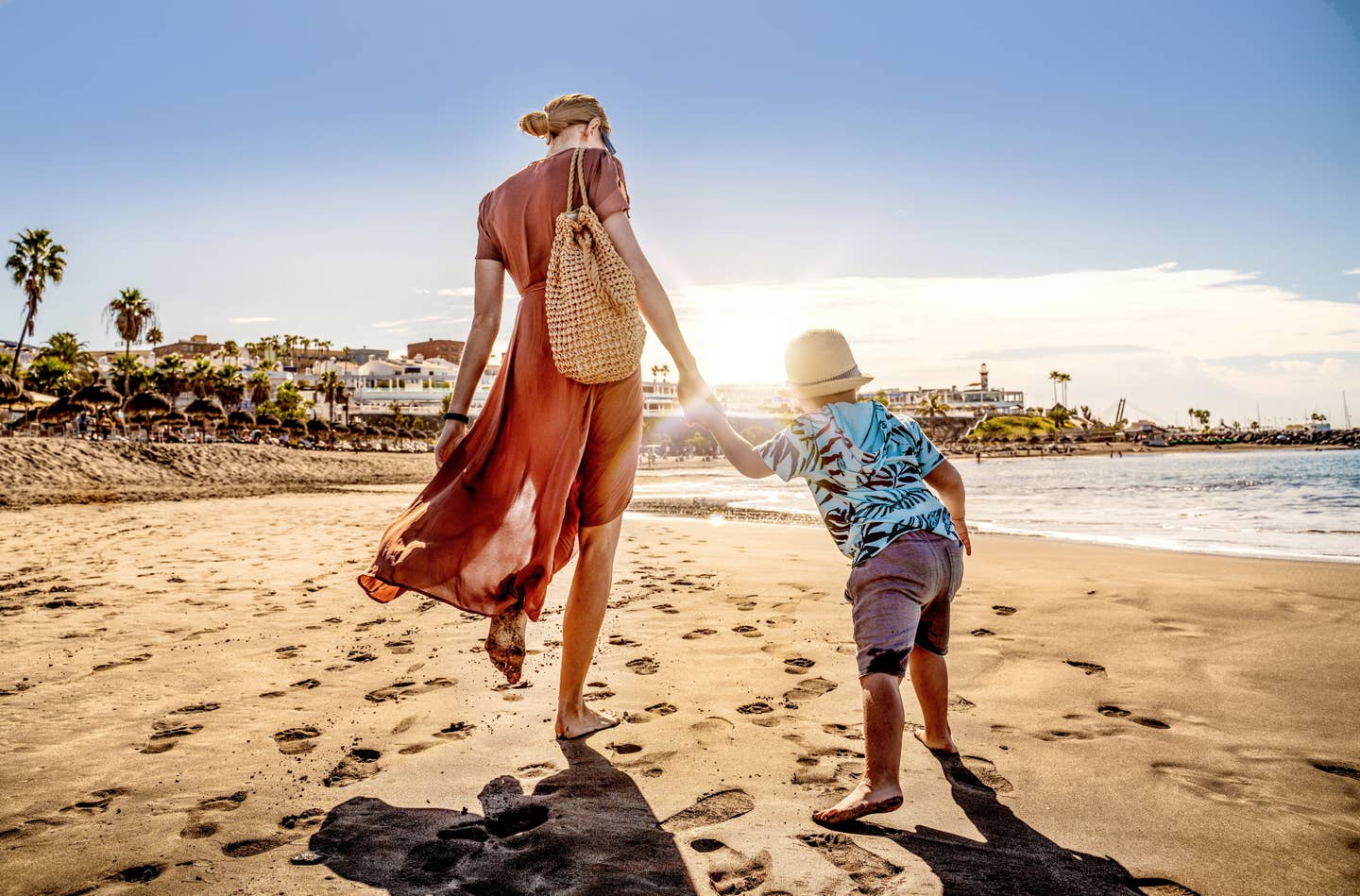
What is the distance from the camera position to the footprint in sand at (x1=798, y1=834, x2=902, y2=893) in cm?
169

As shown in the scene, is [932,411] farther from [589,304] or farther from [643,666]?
[589,304]

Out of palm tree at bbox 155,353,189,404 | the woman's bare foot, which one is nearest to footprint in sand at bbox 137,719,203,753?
the woman's bare foot

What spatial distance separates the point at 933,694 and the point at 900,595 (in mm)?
456

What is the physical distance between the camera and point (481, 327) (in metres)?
2.65

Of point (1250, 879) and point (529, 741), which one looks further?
point (529, 741)

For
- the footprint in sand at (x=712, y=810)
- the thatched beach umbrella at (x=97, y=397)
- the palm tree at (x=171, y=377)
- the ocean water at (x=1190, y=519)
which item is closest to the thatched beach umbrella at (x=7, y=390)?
the thatched beach umbrella at (x=97, y=397)

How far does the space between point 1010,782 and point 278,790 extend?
2049 millimetres

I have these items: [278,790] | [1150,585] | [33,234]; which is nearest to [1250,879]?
[278,790]

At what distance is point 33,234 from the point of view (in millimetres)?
A: 46938

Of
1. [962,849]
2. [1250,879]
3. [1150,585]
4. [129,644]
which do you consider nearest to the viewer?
[1250,879]

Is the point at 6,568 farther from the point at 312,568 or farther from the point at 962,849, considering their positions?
the point at 962,849

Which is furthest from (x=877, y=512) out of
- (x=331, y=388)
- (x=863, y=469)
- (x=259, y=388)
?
(x=331, y=388)

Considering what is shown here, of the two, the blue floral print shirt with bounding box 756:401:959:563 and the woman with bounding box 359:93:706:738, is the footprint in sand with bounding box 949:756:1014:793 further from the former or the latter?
the woman with bounding box 359:93:706:738

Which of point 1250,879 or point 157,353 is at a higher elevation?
point 157,353
